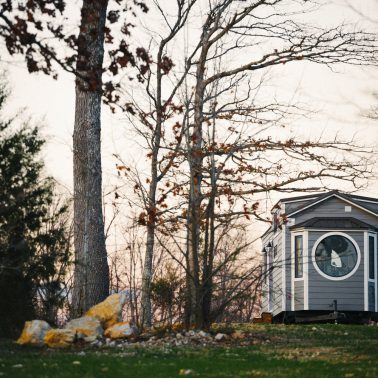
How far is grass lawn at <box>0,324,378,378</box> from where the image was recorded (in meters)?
7.75

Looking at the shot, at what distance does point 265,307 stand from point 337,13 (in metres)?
13.6

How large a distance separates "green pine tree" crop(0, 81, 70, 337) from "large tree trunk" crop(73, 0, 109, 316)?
1085 millimetres

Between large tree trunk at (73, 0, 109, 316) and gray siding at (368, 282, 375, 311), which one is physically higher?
large tree trunk at (73, 0, 109, 316)

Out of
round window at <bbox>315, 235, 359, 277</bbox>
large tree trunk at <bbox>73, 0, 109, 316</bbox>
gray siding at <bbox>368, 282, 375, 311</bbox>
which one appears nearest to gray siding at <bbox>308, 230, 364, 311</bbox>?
round window at <bbox>315, 235, 359, 277</bbox>

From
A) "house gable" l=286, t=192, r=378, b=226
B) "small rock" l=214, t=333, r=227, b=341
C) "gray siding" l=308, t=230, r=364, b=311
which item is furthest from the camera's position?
"house gable" l=286, t=192, r=378, b=226

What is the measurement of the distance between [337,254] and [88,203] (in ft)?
35.0

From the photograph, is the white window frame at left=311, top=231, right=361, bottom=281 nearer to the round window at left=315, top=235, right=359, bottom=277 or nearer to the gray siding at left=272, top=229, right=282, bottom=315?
the round window at left=315, top=235, right=359, bottom=277

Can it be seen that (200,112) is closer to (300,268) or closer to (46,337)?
(46,337)

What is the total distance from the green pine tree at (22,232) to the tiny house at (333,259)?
11.0 meters

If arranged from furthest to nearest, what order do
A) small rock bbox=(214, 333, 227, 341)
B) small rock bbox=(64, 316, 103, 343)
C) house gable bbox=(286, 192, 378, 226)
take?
house gable bbox=(286, 192, 378, 226) < small rock bbox=(214, 333, 227, 341) < small rock bbox=(64, 316, 103, 343)

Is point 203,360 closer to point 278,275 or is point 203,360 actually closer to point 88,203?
point 88,203

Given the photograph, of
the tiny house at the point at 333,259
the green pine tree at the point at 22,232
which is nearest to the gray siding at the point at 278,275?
the tiny house at the point at 333,259

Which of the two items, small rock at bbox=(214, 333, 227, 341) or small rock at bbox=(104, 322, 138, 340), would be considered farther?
small rock at bbox=(104, 322, 138, 340)

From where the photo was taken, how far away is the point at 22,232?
12.6 meters
